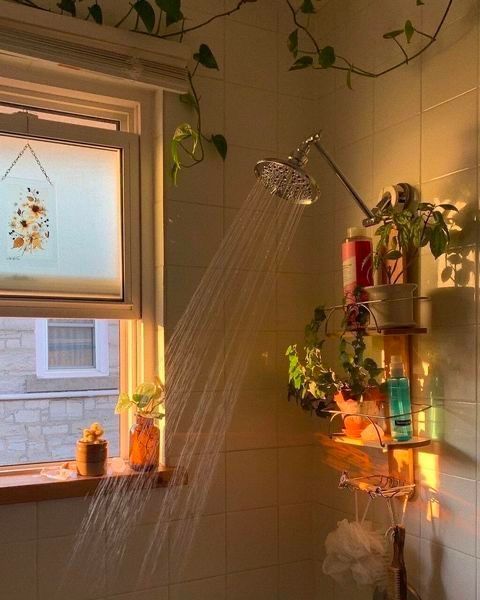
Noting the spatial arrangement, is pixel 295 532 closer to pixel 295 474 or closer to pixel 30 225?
pixel 295 474

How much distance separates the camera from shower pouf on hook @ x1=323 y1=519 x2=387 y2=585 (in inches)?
58.5

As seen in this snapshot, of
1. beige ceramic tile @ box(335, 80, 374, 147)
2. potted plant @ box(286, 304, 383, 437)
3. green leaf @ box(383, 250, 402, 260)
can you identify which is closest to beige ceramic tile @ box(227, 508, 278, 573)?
potted plant @ box(286, 304, 383, 437)

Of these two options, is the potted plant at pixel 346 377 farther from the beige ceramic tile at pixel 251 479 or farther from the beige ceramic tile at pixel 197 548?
the beige ceramic tile at pixel 197 548

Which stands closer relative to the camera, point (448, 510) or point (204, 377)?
point (448, 510)

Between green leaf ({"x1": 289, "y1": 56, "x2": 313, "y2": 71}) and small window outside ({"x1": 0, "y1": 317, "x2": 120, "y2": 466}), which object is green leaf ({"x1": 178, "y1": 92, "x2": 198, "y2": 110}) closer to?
green leaf ({"x1": 289, "y1": 56, "x2": 313, "y2": 71})

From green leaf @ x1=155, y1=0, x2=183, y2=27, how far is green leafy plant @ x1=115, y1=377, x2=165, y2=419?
3.02 feet

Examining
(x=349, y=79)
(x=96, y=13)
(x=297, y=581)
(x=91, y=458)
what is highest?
(x=96, y=13)

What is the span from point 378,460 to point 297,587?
49 centimetres

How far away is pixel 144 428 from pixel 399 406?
64 centimetres

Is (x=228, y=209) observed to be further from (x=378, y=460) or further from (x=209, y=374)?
(x=378, y=460)

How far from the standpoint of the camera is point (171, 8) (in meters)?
1.57

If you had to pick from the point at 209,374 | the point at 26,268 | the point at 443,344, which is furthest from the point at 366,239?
the point at 26,268

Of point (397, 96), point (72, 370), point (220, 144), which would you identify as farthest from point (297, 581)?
point (397, 96)

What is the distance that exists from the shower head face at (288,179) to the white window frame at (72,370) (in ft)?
2.01
